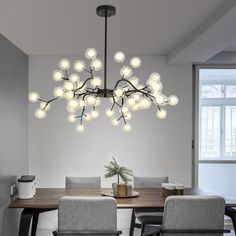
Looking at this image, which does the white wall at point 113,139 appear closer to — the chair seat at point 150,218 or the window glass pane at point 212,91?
the window glass pane at point 212,91

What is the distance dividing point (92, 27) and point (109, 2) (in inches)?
27.8

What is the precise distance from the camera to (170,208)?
8.29 ft

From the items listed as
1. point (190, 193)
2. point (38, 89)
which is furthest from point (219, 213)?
point (38, 89)

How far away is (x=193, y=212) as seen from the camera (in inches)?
99.7

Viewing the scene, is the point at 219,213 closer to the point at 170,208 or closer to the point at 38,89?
the point at 170,208

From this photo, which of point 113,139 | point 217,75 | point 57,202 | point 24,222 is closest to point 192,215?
point 57,202

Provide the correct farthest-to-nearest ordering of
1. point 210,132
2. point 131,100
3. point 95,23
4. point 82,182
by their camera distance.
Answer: point 210,132 → point 82,182 → point 95,23 → point 131,100

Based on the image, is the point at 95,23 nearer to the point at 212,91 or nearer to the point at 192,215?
the point at 192,215

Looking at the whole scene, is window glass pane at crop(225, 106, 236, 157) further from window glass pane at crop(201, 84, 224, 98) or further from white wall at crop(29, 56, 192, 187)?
white wall at crop(29, 56, 192, 187)

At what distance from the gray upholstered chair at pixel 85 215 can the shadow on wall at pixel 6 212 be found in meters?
0.87

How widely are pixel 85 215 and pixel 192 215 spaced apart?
86 centimetres

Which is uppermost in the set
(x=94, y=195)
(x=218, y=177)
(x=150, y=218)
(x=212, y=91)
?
(x=212, y=91)

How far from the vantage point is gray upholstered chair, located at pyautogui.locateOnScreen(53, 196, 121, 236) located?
8.11 ft

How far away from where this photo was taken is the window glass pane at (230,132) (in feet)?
15.1
